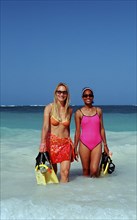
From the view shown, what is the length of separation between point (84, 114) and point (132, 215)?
198 centimetres

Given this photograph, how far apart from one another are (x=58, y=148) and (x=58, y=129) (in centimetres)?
28

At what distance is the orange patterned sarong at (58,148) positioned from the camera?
4855 millimetres

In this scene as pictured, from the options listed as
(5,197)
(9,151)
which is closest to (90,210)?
(5,197)

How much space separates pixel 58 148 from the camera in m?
4.85

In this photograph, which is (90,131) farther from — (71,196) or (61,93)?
(71,196)

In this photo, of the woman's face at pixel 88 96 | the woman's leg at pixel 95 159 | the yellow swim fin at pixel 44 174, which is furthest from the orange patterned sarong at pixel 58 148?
the woman's face at pixel 88 96

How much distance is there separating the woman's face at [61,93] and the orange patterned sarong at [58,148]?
568 mm

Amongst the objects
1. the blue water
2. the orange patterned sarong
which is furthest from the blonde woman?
the blue water

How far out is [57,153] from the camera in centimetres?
487

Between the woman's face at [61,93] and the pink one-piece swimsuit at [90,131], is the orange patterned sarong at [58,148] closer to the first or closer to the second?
the pink one-piece swimsuit at [90,131]

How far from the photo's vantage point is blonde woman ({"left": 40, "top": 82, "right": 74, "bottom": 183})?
4793mm

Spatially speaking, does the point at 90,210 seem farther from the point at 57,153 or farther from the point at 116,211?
the point at 57,153

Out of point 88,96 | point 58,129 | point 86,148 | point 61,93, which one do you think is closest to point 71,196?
point 58,129

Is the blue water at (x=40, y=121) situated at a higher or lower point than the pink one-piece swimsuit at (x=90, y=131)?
lower
